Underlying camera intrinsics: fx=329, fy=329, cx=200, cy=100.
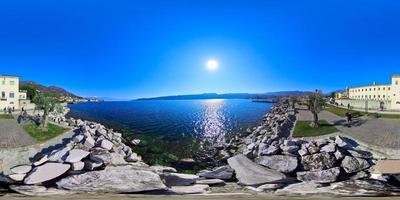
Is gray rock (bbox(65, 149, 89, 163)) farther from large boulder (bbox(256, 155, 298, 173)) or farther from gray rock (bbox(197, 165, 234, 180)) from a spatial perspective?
large boulder (bbox(256, 155, 298, 173))

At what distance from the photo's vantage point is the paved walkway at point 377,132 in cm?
1645

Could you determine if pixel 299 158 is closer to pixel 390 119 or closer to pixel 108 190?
pixel 108 190

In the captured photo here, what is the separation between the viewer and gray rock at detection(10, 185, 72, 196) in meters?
7.68

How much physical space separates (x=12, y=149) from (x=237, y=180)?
1377cm

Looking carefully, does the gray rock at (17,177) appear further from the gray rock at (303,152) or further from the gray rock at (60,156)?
the gray rock at (303,152)

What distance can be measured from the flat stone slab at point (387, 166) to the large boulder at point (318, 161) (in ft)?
5.50

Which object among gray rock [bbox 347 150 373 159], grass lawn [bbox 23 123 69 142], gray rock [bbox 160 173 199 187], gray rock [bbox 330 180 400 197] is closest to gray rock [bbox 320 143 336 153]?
gray rock [bbox 347 150 373 159]

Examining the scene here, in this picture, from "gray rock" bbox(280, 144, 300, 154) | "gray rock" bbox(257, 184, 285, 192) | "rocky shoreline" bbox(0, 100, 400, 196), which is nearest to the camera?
"rocky shoreline" bbox(0, 100, 400, 196)

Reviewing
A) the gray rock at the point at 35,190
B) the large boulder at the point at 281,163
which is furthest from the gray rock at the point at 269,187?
the gray rock at the point at 35,190

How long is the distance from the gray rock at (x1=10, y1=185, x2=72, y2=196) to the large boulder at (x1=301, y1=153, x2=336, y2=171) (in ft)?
28.8

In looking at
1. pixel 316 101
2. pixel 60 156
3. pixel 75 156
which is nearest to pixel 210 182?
pixel 75 156

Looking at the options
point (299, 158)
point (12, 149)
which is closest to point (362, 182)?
point (299, 158)

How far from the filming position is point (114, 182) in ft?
27.4

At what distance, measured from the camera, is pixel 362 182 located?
29.0 ft
